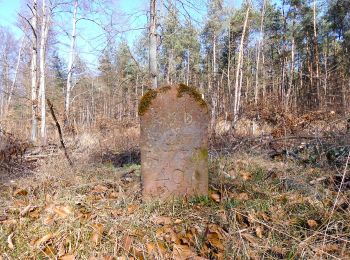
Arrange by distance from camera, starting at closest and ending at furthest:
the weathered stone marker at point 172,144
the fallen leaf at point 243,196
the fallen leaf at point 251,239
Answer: the fallen leaf at point 251,239 < the fallen leaf at point 243,196 < the weathered stone marker at point 172,144

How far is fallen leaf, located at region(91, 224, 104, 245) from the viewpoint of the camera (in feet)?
7.39

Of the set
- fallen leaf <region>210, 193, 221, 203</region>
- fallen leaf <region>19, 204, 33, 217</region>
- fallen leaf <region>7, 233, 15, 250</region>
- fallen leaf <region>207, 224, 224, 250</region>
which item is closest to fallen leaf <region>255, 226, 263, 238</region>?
fallen leaf <region>207, 224, 224, 250</region>

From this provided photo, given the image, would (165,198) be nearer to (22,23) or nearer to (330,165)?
(330,165)

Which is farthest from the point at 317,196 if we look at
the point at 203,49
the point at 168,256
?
the point at 203,49

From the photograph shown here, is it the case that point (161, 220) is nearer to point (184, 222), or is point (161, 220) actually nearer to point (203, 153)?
point (184, 222)

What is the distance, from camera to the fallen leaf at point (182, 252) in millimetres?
2139

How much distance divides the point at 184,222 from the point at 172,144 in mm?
891

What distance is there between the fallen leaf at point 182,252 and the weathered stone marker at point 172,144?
0.97 m

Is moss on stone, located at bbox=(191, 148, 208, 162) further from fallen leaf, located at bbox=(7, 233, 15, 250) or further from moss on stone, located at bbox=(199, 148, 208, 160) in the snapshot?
fallen leaf, located at bbox=(7, 233, 15, 250)

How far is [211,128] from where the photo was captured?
7805mm

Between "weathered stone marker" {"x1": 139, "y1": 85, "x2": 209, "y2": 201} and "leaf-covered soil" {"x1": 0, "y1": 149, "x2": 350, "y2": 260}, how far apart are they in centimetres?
20

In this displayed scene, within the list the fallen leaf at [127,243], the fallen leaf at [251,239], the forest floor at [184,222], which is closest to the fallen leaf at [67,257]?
the forest floor at [184,222]

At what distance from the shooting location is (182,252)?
2.20 meters

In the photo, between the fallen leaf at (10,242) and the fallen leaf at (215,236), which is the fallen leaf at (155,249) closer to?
the fallen leaf at (215,236)
